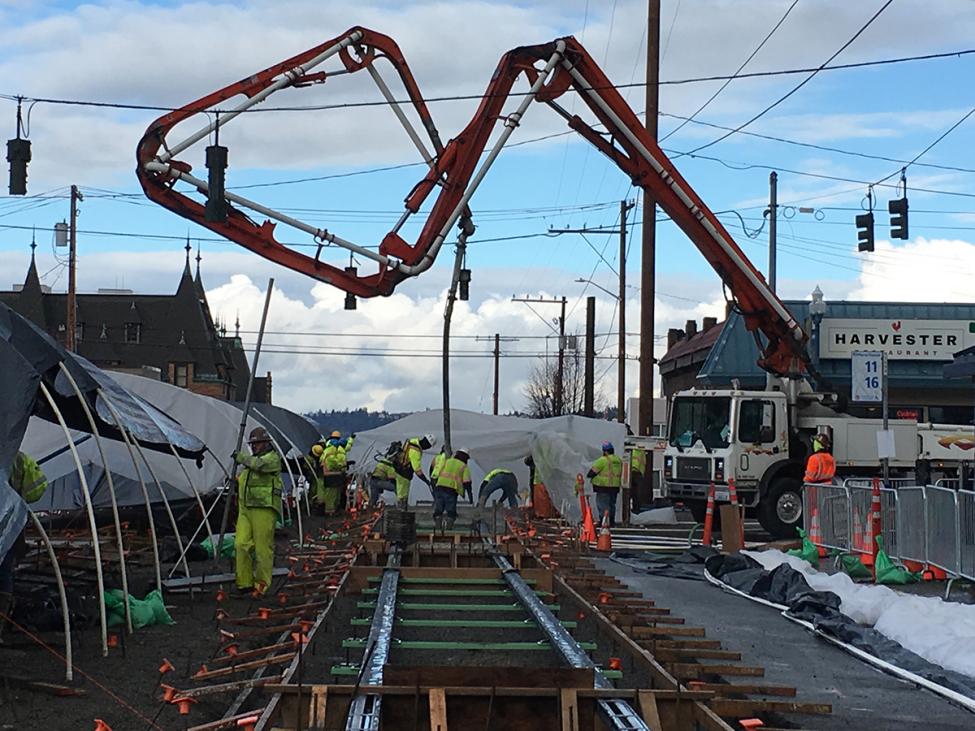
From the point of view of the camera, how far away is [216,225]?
53.4 ft

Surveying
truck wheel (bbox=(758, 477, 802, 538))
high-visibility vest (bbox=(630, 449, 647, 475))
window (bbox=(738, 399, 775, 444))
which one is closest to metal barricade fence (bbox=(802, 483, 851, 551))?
truck wheel (bbox=(758, 477, 802, 538))

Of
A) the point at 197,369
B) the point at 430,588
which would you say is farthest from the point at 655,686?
the point at 197,369

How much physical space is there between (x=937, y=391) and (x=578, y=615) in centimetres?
2071

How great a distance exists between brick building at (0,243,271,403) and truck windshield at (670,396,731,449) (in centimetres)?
7647

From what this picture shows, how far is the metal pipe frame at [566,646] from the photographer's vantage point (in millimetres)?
7504

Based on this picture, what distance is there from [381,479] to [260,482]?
57.0 ft

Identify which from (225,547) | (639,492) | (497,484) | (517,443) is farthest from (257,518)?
(517,443)

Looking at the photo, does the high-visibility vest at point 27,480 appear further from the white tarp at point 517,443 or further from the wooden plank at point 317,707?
the white tarp at point 517,443

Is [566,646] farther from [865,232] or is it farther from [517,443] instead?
[517,443]

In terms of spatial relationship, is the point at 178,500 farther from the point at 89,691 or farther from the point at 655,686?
the point at 655,686

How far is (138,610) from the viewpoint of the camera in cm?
1280

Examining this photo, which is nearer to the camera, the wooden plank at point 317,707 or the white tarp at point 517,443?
the wooden plank at point 317,707

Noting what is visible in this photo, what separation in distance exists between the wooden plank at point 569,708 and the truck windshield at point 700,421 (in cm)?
1868

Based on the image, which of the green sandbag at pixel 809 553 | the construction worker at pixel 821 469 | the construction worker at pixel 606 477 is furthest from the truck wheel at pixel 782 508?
the green sandbag at pixel 809 553
